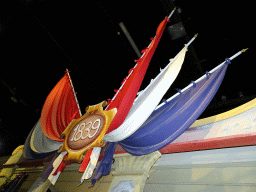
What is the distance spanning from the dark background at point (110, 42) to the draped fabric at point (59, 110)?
4.27ft

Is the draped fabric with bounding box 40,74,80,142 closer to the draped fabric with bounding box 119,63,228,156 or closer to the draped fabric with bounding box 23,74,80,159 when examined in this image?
the draped fabric with bounding box 23,74,80,159

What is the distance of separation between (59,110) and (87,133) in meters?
1.26

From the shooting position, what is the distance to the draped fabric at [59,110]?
120 inches

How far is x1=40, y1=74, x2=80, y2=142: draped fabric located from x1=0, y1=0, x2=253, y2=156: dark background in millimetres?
1301

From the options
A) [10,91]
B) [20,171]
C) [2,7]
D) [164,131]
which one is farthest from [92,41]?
[20,171]

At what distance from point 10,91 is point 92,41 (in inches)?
142

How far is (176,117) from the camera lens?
196 cm

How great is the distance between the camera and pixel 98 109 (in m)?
2.54

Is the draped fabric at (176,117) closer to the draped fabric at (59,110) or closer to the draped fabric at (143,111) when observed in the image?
the draped fabric at (143,111)

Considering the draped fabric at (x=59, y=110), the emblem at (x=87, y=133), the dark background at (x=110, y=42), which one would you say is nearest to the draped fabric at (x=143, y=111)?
the emblem at (x=87, y=133)

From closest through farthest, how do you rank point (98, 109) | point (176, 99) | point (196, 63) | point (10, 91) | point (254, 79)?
point (176, 99), point (98, 109), point (254, 79), point (196, 63), point (10, 91)

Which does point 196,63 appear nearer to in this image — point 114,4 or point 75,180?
point 114,4

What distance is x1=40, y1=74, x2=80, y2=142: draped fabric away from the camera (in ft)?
10.0

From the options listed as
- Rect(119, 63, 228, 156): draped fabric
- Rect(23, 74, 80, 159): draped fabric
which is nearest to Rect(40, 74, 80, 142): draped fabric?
Rect(23, 74, 80, 159): draped fabric
